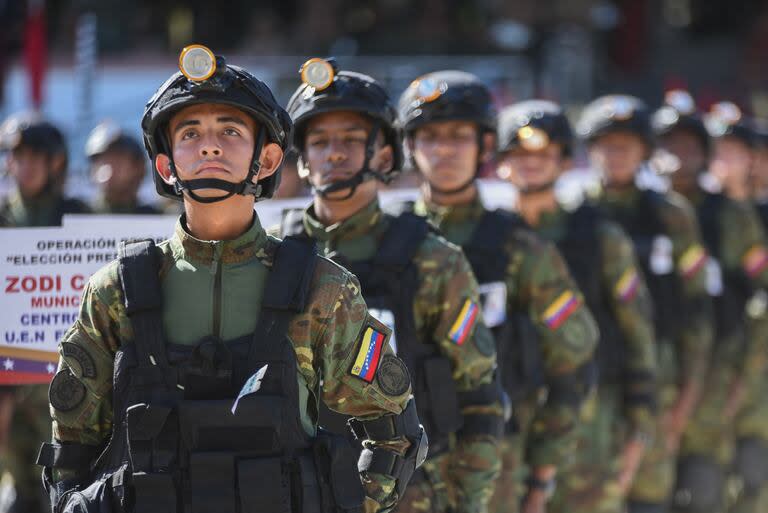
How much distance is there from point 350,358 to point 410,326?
3.34 feet

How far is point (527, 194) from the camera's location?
6832mm

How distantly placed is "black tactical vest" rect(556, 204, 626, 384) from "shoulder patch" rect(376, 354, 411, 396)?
323 cm

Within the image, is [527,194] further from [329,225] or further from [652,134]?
[329,225]

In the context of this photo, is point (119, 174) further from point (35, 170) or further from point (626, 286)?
point (626, 286)

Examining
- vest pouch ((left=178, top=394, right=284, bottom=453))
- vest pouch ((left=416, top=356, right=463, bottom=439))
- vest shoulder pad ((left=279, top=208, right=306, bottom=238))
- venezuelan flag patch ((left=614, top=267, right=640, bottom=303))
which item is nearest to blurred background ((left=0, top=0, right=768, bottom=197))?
venezuelan flag patch ((left=614, top=267, right=640, bottom=303))

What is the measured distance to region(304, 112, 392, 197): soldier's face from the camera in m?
4.80

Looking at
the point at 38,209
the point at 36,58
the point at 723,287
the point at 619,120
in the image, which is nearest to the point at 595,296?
the point at 619,120

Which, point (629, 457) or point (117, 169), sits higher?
point (117, 169)

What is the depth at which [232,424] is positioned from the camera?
332cm

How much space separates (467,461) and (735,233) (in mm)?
4619

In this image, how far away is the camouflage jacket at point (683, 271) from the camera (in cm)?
802

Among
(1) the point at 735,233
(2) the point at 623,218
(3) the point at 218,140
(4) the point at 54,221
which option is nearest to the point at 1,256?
(3) the point at 218,140

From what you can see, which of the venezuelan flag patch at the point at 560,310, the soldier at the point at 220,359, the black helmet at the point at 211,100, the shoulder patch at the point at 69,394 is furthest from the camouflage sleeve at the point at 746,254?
the shoulder patch at the point at 69,394

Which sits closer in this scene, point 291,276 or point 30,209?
point 291,276
